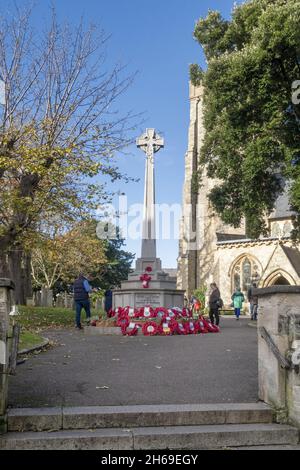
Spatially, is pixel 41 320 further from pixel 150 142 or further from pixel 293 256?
pixel 293 256

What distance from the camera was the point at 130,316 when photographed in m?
16.4

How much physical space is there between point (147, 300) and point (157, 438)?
42.3 feet

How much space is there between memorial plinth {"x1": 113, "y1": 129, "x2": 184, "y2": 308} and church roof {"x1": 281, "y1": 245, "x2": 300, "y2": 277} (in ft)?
67.3

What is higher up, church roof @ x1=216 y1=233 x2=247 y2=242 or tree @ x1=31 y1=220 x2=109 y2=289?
church roof @ x1=216 y1=233 x2=247 y2=242

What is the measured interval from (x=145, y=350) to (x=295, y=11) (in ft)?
A: 37.2

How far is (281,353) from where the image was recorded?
5.79 m

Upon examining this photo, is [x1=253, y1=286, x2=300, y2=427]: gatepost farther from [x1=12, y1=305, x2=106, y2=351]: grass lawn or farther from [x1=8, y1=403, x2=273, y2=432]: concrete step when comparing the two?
[x1=12, y1=305, x2=106, y2=351]: grass lawn

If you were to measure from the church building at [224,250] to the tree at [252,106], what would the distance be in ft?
33.0

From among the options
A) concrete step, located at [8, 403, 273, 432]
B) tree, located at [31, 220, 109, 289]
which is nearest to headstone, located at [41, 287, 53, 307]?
tree, located at [31, 220, 109, 289]

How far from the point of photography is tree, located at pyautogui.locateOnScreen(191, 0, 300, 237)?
16359mm

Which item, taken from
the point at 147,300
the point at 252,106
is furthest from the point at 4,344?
the point at 252,106

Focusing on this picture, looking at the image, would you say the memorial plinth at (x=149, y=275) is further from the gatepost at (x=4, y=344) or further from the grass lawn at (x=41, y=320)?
the gatepost at (x=4, y=344)
